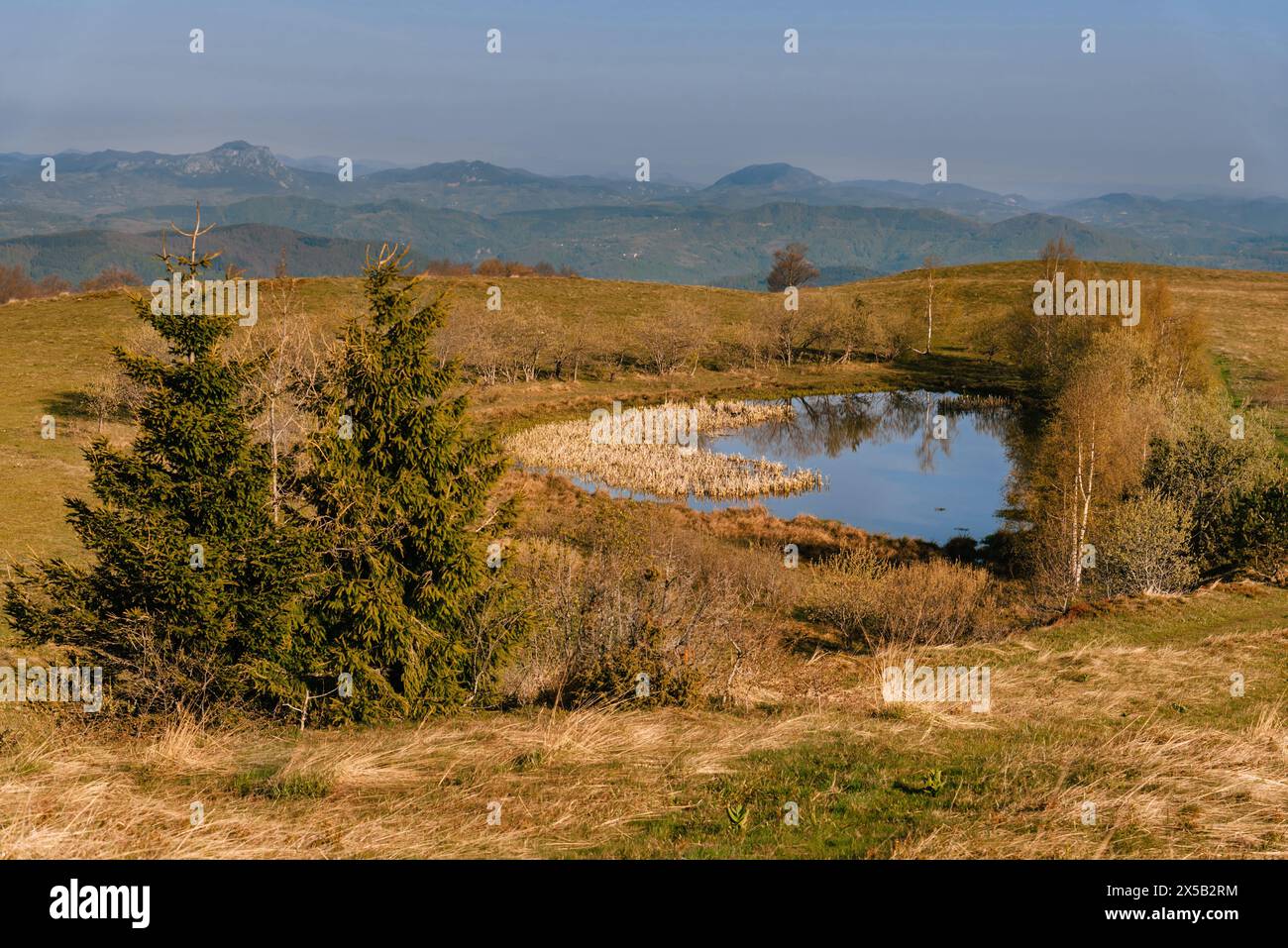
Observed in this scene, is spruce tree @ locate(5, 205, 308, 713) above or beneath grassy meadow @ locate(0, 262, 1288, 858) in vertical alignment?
above

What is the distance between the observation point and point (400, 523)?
16516 millimetres

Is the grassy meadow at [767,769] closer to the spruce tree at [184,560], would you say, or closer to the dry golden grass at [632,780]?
the dry golden grass at [632,780]

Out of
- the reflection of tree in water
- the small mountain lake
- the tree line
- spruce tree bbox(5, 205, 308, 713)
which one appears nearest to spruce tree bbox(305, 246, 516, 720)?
the tree line

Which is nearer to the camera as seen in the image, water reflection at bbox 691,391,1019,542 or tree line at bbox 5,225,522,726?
tree line at bbox 5,225,522,726

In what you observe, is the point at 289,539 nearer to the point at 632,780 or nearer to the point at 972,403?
the point at 632,780

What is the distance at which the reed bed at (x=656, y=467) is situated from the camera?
48.8 m

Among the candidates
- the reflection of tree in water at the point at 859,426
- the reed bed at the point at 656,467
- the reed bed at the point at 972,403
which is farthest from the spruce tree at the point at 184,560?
the reed bed at the point at 972,403

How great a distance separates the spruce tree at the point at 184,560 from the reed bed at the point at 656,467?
3335cm

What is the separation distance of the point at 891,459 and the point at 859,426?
984 cm

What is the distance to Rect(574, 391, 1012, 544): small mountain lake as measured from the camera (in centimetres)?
4588

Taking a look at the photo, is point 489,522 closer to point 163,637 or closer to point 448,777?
point 163,637

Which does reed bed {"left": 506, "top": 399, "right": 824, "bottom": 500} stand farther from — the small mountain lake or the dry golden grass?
the dry golden grass

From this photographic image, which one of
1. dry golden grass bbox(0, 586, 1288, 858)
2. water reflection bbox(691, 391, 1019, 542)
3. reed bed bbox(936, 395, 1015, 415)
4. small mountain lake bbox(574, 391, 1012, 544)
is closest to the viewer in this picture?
dry golden grass bbox(0, 586, 1288, 858)

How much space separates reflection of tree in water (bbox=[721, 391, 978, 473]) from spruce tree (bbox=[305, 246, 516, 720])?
43.2 metres
